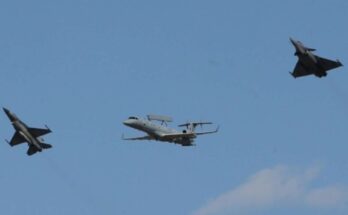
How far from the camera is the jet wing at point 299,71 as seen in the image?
179625 millimetres

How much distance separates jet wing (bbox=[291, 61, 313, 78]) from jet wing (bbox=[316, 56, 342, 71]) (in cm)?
261

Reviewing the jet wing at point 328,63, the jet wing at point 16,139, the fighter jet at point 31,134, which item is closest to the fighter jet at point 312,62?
the jet wing at point 328,63

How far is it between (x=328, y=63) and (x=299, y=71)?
593 cm

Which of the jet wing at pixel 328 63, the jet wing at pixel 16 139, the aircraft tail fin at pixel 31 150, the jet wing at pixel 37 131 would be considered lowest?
the aircraft tail fin at pixel 31 150

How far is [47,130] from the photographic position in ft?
615

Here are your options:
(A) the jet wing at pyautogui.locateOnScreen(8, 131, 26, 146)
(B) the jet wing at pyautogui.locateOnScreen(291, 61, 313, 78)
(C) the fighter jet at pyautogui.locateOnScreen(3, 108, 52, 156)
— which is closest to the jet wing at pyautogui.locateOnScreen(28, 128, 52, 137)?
(C) the fighter jet at pyautogui.locateOnScreen(3, 108, 52, 156)

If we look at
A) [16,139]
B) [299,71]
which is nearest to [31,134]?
[16,139]

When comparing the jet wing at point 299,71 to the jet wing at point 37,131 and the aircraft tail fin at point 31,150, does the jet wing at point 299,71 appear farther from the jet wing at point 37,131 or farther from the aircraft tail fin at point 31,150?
the aircraft tail fin at point 31,150

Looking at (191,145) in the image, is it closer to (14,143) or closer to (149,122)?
(149,122)

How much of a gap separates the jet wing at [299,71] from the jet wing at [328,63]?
2.61 meters

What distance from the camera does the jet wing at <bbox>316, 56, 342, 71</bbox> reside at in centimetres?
17662

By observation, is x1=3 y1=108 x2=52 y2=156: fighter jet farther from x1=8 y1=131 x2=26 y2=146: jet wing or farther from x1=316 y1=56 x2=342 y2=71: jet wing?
x1=316 y1=56 x2=342 y2=71: jet wing

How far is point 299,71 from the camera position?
594 ft

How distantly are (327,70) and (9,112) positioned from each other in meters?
52.2
